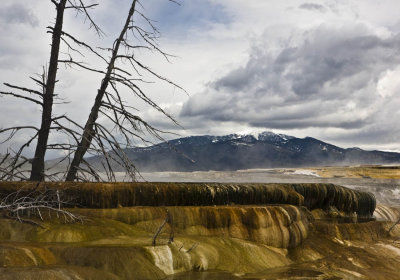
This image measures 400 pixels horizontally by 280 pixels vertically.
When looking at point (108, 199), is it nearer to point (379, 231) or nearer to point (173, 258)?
point (173, 258)

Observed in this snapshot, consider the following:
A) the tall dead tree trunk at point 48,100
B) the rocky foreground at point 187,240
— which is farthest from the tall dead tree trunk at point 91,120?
the rocky foreground at point 187,240

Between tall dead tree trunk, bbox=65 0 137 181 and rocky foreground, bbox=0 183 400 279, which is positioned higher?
tall dead tree trunk, bbox=65 0 137 181

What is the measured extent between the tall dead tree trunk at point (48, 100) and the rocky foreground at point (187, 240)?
2.20m

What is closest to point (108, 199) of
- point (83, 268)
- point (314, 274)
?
point (83, 268)

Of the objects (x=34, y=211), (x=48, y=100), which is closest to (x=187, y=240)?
(x=34, y=211)

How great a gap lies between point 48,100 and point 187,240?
457 cm

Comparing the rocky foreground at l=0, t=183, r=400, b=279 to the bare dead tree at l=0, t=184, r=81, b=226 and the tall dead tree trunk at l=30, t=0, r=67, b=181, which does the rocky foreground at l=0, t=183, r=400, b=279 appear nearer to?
the bare dead tree at l=0, t=184, r=81, b=226

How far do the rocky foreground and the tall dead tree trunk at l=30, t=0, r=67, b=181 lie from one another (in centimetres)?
220

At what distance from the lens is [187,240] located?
5262 millimetres

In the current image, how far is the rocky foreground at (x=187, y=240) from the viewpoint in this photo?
4312 mm

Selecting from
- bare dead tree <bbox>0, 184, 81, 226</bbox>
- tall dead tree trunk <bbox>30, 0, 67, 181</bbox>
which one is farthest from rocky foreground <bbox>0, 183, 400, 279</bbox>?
tall dead tree trunk <bbox>30, 0, 67, 181</bbox>

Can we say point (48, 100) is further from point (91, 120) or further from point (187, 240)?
point (187, 240)

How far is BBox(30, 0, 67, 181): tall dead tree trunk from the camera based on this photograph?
8.31 metres

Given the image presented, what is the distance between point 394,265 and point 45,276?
5347 millimetres
